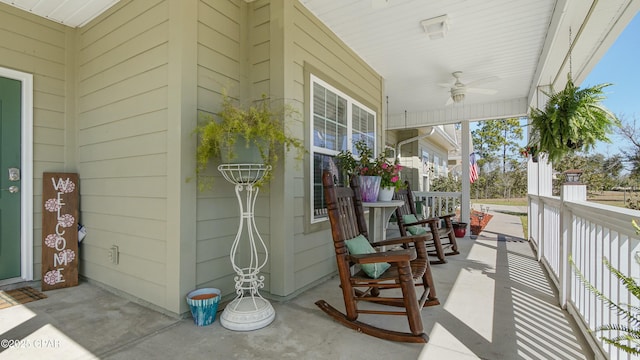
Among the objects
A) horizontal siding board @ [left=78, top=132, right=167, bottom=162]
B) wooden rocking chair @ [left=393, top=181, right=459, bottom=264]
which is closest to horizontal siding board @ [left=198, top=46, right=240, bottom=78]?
horizontal siding board @ [left=78, top=132, right=167, bottom=162]

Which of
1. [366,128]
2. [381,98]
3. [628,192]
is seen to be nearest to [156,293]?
[366,128]

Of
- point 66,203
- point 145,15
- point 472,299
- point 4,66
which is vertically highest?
point 145,15

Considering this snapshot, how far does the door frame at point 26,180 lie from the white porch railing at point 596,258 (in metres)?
4.18

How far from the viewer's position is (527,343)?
202 cm

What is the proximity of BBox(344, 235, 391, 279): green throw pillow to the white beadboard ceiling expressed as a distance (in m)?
2.98

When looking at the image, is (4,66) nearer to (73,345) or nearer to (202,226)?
(202,226)

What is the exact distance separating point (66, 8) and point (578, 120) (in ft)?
15.4

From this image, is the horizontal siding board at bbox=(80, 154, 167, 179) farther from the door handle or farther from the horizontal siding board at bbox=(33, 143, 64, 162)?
the door handle

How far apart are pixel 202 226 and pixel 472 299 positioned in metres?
2.37

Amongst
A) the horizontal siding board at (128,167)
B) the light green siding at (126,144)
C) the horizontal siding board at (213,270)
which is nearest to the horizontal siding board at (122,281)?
the light green siding at (126,144)

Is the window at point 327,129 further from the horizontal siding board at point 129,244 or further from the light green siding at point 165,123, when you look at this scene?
the horizontal siding board at point 129,244

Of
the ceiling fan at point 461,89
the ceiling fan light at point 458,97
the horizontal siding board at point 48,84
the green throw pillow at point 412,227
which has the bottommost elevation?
the green throw pillow at point 412,227

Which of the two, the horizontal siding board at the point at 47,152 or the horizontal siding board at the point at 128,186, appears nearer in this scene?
the horizontal siding board at the point at 128,186

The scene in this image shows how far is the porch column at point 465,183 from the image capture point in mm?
6094
